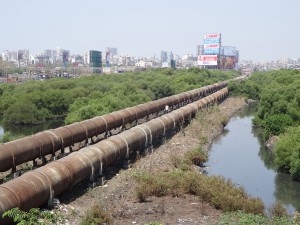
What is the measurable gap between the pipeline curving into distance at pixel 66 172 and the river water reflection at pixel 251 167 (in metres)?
6.27

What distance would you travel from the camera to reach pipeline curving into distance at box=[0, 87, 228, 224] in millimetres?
11383

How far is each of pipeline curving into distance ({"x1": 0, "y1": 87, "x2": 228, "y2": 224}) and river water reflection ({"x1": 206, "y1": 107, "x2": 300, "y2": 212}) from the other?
627 cm

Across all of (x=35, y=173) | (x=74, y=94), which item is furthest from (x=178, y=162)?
(x=74, y=94)

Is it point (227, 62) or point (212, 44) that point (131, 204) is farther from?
point (227, 62)

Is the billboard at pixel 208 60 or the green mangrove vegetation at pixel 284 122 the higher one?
the billboard at pixel 208 60

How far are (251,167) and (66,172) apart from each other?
61.9ft

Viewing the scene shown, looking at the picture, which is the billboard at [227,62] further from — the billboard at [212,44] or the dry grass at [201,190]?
the dry grass at [201,190]

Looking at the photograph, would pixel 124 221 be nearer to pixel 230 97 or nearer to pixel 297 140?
pixel 297 140

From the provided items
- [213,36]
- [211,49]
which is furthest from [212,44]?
[213,36]

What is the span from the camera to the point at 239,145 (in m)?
37.4

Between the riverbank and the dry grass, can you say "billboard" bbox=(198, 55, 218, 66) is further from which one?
the dry grass

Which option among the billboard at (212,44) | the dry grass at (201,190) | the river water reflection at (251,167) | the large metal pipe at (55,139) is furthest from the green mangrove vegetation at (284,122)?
the billboard at (212,44)

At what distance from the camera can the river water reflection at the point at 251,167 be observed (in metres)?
22.7

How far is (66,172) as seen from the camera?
1402 centimetres
